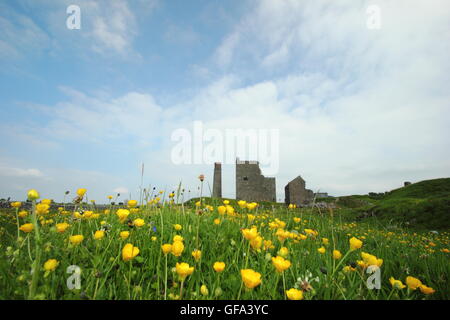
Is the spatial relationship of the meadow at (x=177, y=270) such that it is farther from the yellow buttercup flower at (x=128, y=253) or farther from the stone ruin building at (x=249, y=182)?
the stone ruin building at (x=249, y=182)

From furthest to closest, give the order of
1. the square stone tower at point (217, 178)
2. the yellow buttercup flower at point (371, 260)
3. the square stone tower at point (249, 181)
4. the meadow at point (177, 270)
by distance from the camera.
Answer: the square stone tower at point (249, 181) < the square stone tower at point (217, 178) < the yellow buttercup flower at point (371, 260) < the meadow at point (177, 270)

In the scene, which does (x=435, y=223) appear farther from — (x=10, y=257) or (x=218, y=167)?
(x=218, y=167)

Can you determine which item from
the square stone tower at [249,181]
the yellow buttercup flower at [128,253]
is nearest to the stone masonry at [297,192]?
the square stone tower at [249,181]

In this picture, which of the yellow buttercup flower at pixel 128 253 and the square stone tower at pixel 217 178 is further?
the square stone tower at pixel 217 178

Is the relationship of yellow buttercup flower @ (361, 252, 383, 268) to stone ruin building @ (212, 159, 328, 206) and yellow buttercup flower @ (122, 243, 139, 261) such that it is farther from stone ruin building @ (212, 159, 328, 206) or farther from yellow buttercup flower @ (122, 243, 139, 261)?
stone ruin building @ (212, 159, 328, 206)

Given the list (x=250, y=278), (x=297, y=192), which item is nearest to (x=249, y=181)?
(x=297, y=192)

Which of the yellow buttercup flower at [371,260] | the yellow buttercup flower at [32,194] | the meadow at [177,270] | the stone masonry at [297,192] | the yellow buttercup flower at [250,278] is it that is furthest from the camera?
the stone masonry at [297,192]

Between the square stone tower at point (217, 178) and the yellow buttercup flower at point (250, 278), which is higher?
the square stone tower at point (217, 178)

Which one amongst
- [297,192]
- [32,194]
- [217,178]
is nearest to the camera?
[32,194]

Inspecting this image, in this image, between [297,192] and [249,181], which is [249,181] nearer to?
[249,181]

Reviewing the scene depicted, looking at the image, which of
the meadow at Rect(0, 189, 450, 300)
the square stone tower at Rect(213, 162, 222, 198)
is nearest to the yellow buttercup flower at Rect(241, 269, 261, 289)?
the meadow at Rect(0, 189, 450, 300)

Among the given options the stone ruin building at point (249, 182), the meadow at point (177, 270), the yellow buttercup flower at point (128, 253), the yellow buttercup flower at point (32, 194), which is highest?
the stone ruin building at point (249, 182)

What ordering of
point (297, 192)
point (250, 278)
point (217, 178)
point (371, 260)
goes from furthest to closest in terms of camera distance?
point (217, 178) < point (297, 192) < point (371, 260) < point (250, 278)
